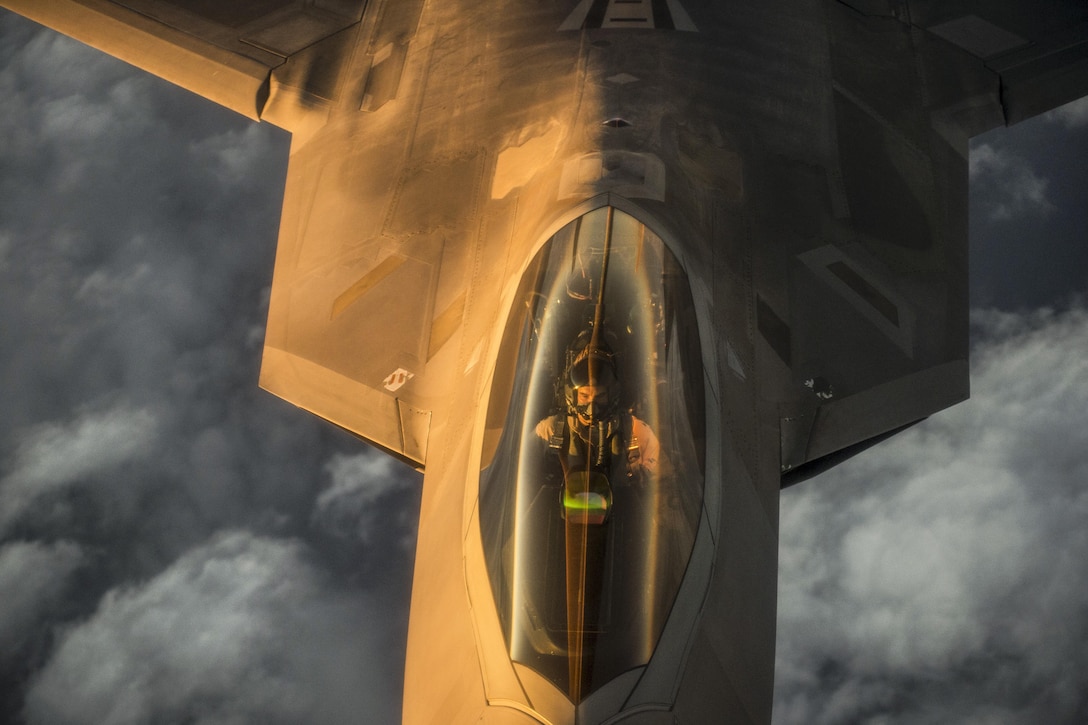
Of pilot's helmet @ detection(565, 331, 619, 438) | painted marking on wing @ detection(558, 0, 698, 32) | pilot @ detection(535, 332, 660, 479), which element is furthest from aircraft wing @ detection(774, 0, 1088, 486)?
pilot's helmet @ detection(565, 331, 619, 438)

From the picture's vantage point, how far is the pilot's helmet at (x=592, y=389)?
211 inches

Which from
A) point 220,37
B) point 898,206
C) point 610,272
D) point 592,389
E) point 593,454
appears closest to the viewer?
point 593,454

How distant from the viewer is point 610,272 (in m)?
5.99

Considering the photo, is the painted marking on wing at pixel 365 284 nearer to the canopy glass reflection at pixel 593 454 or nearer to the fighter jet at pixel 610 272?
the fighter jet at pixel 610 272

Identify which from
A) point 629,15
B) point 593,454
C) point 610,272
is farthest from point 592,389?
point 629,15

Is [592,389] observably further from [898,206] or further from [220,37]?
[220,37]

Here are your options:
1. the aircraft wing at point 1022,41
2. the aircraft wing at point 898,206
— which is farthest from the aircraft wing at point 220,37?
the aircraft wing at point 1022,41

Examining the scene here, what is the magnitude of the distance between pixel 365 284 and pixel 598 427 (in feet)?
11.2

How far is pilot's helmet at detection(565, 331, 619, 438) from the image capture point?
5.37 metres

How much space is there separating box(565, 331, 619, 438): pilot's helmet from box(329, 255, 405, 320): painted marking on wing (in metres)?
2.94

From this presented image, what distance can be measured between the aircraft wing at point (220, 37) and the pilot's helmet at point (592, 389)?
5.46 meters

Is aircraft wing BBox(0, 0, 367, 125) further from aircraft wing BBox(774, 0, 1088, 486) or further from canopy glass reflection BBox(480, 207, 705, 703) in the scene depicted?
aircraft wing BBox(774, 0, 1088, 486)

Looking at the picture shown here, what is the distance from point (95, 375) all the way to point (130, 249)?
2497 mm

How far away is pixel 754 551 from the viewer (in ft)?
19.4
